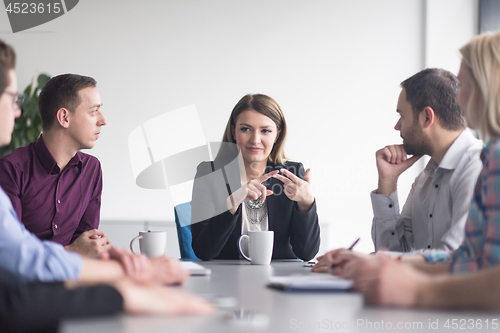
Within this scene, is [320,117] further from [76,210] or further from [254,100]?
[76,210]

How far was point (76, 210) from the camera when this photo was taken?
2.27 m

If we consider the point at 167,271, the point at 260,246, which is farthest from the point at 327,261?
the point at 167,271

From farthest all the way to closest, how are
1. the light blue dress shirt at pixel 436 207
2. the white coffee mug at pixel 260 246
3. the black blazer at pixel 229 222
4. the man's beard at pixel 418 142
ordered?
1. the black blazer at pixel 229 222
2. the man's beard at pixel 418 142
3. the white coffee mug at pixel 260 246
4. the light blue dress shirt at pixel 436 207

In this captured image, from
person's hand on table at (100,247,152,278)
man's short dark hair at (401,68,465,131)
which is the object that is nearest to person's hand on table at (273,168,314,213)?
man's short dark hair at (401,68,465,131)

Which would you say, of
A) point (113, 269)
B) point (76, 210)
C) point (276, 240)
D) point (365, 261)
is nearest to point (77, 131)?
point (76, 210)

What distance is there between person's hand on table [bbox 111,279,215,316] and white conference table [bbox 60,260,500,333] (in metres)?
0.02

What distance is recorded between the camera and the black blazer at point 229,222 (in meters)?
2.04

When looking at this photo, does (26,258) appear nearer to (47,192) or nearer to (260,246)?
(260,246)

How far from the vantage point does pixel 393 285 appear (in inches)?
33.2

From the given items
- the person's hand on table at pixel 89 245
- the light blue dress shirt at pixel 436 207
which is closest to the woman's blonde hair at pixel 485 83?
the light blue dress shirt at pixel 436 207

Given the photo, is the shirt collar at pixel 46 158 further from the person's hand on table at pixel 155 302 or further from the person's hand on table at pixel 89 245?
the person's hand on table at pixel 155 302

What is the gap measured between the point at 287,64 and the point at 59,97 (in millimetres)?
2283

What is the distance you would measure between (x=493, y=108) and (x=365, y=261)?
48 centimetres

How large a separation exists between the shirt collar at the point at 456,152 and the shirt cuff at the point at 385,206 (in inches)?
11.8
